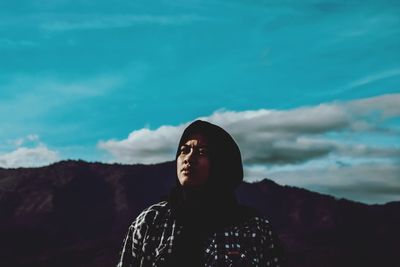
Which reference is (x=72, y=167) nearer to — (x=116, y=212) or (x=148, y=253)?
(x=116, y=212)

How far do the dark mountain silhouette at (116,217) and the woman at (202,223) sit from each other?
101 feet

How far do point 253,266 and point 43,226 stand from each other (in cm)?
4187

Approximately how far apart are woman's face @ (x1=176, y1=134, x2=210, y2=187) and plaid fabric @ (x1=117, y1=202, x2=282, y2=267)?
0.75 ft

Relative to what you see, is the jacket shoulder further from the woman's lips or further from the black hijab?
the woman's lips

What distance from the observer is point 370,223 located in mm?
45844

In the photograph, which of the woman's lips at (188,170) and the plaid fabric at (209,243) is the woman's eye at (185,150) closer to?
the woman's lips at (188,170)

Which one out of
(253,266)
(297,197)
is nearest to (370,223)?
(297,197)

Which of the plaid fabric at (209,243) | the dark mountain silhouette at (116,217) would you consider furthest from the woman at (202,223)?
the dark mountain silhouette at (116,217)

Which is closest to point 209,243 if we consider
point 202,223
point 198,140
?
point 202,223

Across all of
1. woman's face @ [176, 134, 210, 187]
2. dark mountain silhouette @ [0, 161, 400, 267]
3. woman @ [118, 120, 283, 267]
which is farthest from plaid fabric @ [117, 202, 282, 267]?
dark mountain silhouette @ [0, 161, 400, 267]

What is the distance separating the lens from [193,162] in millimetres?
2977

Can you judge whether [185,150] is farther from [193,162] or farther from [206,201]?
[206,201]

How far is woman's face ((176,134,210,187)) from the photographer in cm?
297

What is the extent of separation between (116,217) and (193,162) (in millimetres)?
43620
